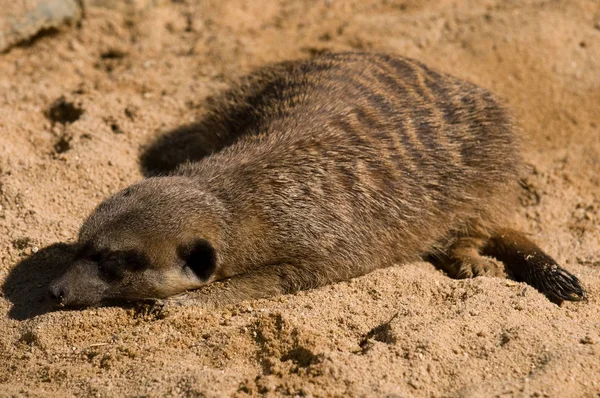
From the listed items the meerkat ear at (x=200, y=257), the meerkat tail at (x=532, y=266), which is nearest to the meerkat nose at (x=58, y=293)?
the meerkat ear at (x=200, y=257)

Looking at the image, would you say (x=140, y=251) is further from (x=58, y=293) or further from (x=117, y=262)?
(x=58, y=293)

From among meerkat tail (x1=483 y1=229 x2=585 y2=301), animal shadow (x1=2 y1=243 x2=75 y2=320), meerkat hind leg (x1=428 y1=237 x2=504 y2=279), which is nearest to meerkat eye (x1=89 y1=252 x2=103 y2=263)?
animal shadow (x1=2 y1=243 x2=75 y2=320)

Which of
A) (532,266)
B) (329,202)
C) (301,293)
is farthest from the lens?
(532,266)

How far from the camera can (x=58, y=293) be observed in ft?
11.9

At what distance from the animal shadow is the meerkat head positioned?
173mm

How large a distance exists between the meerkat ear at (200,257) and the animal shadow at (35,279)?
0.63 m

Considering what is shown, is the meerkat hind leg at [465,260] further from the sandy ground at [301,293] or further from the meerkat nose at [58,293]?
the meerkat nose at [58,293]

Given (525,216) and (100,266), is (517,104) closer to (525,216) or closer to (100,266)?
(525,216)

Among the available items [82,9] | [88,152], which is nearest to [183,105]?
[88,152]

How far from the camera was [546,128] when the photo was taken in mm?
5734

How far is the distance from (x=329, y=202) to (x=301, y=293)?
535 mm

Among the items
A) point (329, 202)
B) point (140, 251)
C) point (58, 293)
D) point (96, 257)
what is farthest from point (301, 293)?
point (58, 293)

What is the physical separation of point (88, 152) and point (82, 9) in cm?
208

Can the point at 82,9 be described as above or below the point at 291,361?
above
